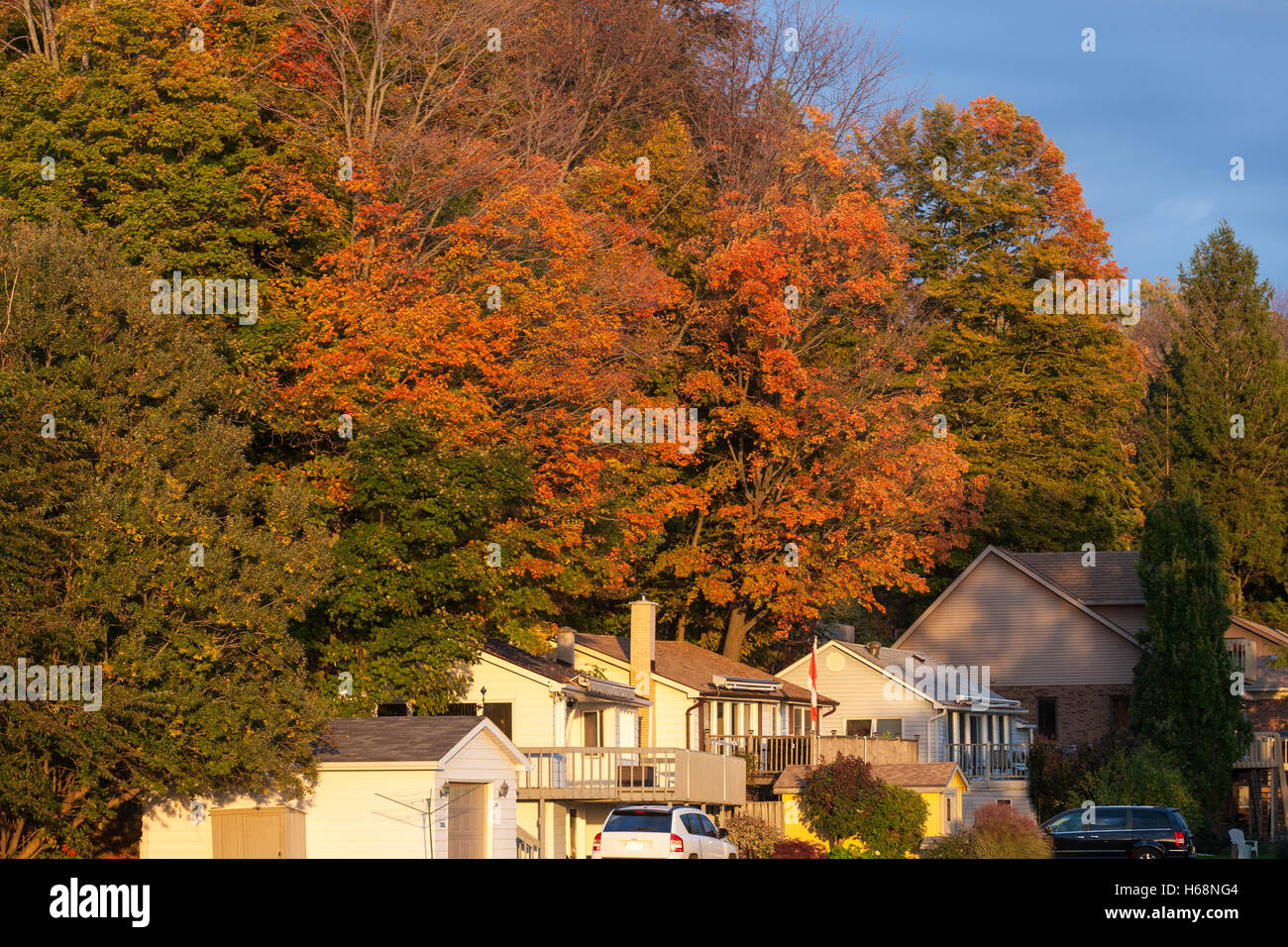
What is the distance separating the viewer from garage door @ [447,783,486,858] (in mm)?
31188

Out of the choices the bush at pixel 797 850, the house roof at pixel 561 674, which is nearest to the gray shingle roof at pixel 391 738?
the house roof at pixel 561 674

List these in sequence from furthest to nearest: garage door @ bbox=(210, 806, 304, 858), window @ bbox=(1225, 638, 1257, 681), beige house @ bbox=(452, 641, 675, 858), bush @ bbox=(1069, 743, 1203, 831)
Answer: window @ bbox=(1225, 638, 1257, 681)
bush @ bbox=(1069, 743, 1203, 831)
beige house @ bbox=(452, 641, 675, 858)
garage door @ bbox=(210, 806, 304, 858)

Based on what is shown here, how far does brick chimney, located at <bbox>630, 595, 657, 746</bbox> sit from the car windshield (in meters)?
14.2

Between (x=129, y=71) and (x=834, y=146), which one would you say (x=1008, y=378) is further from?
(x=129, y=71)

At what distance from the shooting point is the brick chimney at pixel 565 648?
141ft

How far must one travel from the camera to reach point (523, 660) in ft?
130

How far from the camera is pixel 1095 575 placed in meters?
61.3

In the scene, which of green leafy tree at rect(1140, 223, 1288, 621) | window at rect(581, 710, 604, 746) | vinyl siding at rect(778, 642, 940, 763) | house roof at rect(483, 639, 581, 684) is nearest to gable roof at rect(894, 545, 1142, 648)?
vinyl siding at rect(778, 642, 940, 763)

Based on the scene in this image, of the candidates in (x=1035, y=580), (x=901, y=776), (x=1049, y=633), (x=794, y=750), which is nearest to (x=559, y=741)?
(x=794, y=750)

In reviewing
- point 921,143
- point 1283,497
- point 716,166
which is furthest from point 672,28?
point 1283,497

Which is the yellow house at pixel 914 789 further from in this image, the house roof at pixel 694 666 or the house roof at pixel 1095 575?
the house roof at pixel 1095 575

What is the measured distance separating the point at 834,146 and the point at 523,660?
27.6 m

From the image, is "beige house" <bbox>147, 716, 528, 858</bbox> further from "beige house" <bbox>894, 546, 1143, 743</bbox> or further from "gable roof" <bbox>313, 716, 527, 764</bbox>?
"beige house" <bbox>894, 546, 1143, 743</bbox>

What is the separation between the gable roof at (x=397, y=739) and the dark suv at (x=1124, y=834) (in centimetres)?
1213
